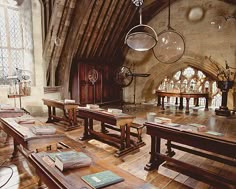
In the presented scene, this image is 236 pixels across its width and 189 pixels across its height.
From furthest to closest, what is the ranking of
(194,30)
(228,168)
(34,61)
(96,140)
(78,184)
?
(194,30) → (34,61) → (96,140) → (228,168) → (78,184)

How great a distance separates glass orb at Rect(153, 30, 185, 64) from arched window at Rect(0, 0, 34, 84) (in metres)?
4.07

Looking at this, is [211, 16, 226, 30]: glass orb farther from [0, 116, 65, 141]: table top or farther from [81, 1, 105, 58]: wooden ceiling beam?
[0, 116, 65, 141]: table top

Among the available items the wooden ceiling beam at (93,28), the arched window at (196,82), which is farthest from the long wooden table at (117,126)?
the arched window at (196,82)

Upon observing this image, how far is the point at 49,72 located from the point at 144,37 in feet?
14.8

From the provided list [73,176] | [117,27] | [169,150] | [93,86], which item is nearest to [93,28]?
[117,27]

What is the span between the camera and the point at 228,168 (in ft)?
9.62

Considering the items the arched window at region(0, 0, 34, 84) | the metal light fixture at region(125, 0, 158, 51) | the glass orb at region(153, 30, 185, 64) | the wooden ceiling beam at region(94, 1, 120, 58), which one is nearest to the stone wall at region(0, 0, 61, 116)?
the arched window at region(0, 0, 34, 84)

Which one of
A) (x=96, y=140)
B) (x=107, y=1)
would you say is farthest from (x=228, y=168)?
(x=107, y=1)

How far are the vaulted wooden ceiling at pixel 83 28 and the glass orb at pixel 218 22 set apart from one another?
21.7 inches

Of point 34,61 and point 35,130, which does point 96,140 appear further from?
point 34,61

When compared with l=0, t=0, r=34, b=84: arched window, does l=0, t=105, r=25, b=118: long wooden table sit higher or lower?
lower

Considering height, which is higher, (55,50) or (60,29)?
(60,29)

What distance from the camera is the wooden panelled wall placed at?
7.44m

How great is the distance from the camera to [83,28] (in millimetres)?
6543
